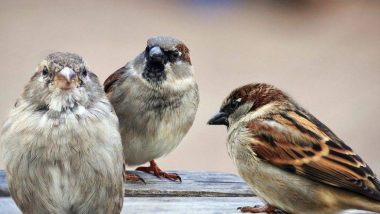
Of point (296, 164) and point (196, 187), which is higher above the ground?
point (296, 164)

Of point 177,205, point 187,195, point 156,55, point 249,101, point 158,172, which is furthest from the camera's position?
point 158,172

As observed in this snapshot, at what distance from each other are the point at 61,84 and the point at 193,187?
34.0 inches

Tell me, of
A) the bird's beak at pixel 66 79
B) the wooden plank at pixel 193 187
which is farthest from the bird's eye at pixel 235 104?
the bird's beak at pixel 66 79

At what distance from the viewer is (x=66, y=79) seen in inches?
125

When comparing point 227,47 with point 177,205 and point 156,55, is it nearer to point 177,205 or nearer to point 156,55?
point 156,55

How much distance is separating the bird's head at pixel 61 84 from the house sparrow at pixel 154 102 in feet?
2.93

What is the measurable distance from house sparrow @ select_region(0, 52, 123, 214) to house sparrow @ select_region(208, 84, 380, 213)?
577mm

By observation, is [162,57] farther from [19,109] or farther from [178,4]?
[178,4]

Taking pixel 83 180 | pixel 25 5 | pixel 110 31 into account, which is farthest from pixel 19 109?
pixel 25 5

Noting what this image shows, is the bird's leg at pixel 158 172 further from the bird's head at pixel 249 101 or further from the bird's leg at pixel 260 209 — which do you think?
the bird's leg at pixel 260 209

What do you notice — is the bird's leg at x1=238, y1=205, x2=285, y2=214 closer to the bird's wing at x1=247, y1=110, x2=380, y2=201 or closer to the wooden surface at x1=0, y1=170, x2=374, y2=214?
the wooden surface at x1=0, y1=170, x2=374, y2=214

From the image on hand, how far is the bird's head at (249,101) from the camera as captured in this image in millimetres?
3904

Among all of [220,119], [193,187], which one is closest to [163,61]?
[220,119]

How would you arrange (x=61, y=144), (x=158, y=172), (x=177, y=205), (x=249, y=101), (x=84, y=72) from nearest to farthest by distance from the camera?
(x=61, y=144) < (x=84, y=72) < (x=177, y=205) < (x=249, y=101) < (x=158, y=172)
